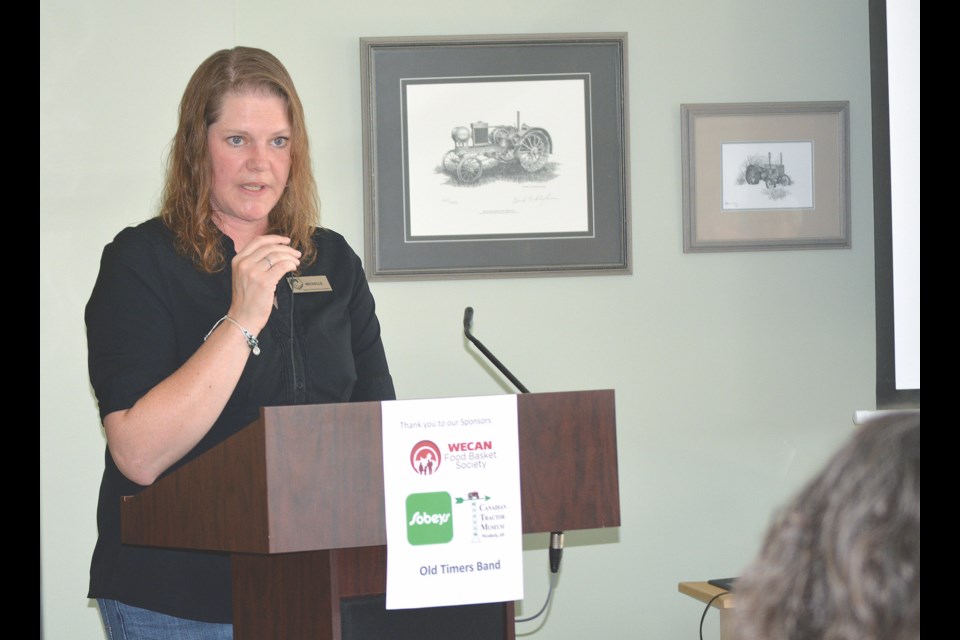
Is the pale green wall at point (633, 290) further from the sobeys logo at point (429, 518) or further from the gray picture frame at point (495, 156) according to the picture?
the sobeys logo at point (429, 518)

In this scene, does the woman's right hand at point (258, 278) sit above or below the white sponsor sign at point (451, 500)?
above

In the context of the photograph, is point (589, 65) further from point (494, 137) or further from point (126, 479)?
point (126, 479)

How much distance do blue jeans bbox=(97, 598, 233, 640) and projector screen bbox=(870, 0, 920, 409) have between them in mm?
1861

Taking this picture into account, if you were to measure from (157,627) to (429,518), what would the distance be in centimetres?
57

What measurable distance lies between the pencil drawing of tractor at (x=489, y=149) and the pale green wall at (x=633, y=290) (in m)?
0.29

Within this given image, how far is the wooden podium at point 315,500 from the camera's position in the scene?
4.37 ft

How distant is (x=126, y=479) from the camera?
5.86 ft

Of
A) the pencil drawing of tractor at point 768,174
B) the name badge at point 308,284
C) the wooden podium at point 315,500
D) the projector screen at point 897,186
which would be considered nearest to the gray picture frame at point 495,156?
the pencil drawing of tractor at point 768,174

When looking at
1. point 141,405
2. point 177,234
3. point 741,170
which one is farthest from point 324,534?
point 741,170

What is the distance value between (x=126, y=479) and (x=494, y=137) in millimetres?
1680

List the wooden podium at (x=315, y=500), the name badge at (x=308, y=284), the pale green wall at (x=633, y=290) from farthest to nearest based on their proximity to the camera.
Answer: the pale green wall at (x=633, y=290)
the name badge at (x=308, y=284)
the wooden podium at (x=315, y=500)

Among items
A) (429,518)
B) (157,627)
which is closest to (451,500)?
(429,518)

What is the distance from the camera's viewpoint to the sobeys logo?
1402 millimetres
